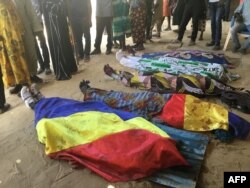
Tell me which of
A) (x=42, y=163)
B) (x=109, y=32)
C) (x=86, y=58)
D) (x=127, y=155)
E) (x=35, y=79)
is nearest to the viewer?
(x=127, y=155)

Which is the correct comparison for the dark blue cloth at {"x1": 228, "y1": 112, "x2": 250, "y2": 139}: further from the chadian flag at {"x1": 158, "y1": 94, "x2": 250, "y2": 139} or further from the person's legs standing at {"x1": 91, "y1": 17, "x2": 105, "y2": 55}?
the person's legs standing at {"x1": 91, "y1": 17, "x2": 105, "y2": 55}

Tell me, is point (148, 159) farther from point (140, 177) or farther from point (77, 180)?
point (77, 180)

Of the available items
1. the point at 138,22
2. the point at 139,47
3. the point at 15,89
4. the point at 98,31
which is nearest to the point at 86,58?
the point at 98,31

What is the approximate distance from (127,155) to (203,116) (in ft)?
2.88

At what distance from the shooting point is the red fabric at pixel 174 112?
2.38 metres

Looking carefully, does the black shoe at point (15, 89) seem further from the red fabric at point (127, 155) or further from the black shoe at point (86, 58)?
the red fabric at point (127, 155)

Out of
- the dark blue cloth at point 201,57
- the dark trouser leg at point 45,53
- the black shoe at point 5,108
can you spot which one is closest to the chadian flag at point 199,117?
the dark blue cloth at point 201,57

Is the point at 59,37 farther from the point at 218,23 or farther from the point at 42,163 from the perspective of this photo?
the point at 218,23

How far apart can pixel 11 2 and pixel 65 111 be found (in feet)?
5.06

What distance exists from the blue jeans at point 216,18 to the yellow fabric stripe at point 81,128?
9.73ft

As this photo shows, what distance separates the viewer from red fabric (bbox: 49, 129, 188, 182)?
1826 mm

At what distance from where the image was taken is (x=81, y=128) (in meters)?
2.20

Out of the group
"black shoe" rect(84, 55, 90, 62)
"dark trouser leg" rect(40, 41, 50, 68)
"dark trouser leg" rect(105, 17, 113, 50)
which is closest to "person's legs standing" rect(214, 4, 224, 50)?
"dark trouser leg" rect(105, 17, 113, 50)

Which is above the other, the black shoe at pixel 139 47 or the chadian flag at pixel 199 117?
the black shoe at pixel 139 47
